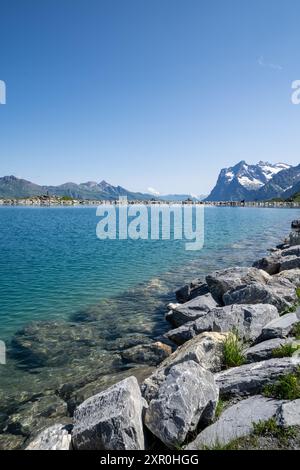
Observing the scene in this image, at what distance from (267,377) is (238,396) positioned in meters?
0.98

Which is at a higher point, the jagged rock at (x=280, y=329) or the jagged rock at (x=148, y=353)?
the jagged rock at (x=280, y=329)

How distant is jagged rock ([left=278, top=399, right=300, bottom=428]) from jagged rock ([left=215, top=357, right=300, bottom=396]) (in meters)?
1.27

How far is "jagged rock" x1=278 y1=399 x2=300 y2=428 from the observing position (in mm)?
7637

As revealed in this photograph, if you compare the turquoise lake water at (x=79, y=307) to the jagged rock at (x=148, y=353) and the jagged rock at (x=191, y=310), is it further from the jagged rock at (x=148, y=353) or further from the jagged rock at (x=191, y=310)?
the jagged rock at (x=191, y=310)

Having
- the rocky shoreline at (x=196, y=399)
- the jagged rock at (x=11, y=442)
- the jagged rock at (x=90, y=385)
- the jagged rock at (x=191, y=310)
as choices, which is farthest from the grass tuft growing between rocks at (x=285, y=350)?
the jagged rock at (x=191, y=310)

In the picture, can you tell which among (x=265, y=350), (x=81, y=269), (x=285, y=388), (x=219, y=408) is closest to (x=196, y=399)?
(x=219, y=408)

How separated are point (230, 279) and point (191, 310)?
3.64 meters

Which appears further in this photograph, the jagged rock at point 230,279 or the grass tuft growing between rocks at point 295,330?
the jagged rock at point 230,279

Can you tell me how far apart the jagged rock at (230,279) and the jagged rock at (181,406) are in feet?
44.0

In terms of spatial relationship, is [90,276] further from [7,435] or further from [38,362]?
[7,435]

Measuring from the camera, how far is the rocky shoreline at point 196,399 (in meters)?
8.09

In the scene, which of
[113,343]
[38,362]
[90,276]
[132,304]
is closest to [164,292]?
[132,304]

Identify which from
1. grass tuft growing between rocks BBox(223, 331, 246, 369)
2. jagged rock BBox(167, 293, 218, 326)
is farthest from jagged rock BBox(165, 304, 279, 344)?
jagged rock BBox(167, 293, 218, 326)

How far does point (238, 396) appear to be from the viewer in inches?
383
